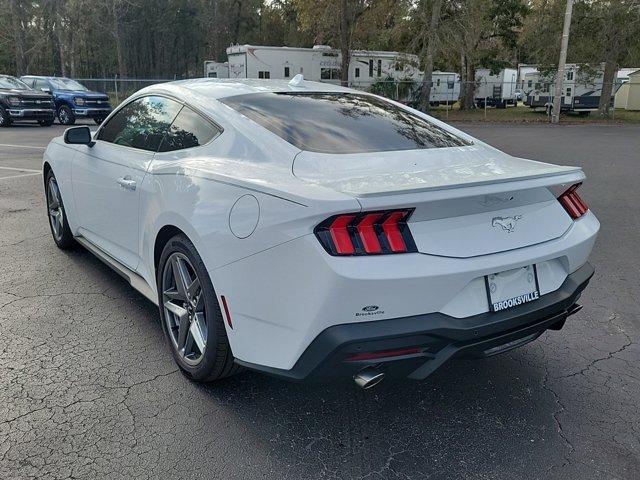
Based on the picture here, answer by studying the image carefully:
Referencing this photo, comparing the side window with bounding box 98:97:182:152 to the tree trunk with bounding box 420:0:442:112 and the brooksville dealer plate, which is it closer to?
the brooksville dealer plate

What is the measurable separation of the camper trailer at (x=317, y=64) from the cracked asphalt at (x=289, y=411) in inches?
1140

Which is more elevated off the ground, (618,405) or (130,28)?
(130,28)

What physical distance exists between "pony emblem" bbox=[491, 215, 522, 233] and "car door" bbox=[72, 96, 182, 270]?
2.10 m

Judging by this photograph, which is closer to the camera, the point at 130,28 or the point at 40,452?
the point at 40,452

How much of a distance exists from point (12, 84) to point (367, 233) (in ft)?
73.5

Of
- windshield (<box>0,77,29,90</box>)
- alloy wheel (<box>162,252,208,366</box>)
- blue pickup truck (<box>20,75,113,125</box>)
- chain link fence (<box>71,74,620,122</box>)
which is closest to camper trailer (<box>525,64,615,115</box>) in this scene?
chain link fence (<box>71,74,620,122</box>)

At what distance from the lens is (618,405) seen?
2.93m

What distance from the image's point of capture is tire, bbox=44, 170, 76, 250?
5090 mm

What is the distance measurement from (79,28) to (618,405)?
52.0m

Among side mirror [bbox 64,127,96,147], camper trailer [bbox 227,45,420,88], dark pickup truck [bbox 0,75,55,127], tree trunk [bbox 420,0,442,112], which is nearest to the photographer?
side mirror [bbox 64,127,96,147]

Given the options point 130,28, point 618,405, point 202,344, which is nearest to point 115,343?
point 202,344

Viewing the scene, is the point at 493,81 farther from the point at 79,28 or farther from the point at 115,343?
the point at 115,343

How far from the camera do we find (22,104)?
19.7 metres

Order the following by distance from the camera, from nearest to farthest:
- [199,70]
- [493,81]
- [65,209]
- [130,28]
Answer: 1. [65,209]
2. [493,81]
3. [130,28]
4. [199,70]
